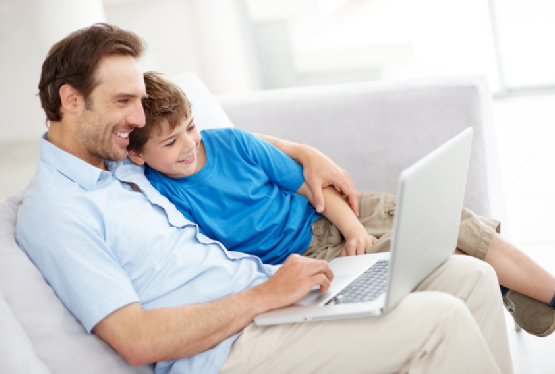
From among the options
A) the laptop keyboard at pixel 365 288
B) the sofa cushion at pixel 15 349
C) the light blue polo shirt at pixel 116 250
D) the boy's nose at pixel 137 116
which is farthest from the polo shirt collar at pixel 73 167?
the laptop keyboard at pixel 365 288

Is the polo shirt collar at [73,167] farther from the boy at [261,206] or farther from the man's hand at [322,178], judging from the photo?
the man's hand at [322,178]

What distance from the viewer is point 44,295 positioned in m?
1.14

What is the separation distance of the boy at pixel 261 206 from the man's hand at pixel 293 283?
30cm

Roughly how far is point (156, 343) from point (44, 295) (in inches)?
9.2

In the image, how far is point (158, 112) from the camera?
142cm

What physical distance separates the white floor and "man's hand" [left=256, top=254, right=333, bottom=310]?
28.1 inches

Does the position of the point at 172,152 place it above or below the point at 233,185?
above

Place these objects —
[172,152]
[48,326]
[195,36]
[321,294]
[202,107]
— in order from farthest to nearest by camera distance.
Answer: [195,36] → [202,107] → [172,152] → [321,294] → [48,326]

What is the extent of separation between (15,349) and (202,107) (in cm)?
103

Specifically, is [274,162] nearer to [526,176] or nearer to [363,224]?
[363,224]

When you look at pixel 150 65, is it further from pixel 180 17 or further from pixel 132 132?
pixel 132 132

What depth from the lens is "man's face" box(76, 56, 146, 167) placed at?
4.26 ft

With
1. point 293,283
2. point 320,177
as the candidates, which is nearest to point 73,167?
point 293,283

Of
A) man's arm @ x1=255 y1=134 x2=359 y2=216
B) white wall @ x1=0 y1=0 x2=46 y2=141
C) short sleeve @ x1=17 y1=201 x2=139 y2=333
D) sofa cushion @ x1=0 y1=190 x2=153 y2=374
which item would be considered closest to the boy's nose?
short sleeve @ x1=17 y1=201 x2=139 y2=333
